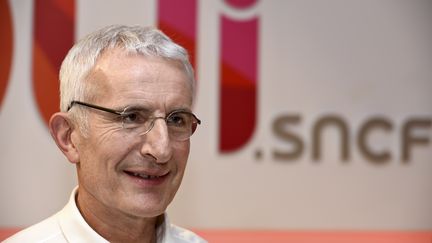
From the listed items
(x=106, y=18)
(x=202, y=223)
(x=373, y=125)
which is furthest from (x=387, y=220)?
(x=106, y=18)

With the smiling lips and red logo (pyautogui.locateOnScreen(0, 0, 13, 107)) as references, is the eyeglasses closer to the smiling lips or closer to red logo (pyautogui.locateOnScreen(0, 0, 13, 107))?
the smiling lips

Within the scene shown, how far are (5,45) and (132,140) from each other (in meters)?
1.47

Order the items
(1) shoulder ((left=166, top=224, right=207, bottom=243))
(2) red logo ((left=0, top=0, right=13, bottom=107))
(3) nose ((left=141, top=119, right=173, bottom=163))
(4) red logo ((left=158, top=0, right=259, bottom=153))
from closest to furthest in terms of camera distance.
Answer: (3) nose ((left=141, top=119, right=173, bottom=163)) < (1) shoulder ((left=166, top=224, right=207, bottom=243)) < (2) red logo ((left=0, top=0, right=13, bottom=107)) < (4) red logo ((left=158, top=0, right=259, bottom=153))

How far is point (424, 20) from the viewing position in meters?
2.97

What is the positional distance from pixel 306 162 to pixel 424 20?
0.89m

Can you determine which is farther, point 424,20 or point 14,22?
point 424,20

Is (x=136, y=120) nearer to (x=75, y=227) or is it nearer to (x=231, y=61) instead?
(x=75, y=227)

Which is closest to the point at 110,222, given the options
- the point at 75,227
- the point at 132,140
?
the point at 75,227

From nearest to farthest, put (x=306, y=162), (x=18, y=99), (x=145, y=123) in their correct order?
(x=145, y=123), (x=18, y=99), (x=306, y=162)

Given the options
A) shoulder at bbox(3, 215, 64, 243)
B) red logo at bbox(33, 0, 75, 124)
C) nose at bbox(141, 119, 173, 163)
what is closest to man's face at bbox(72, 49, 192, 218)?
nose at bbox(141, 119, 173, 163)

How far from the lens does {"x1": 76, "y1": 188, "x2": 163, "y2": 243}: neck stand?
1563 millimetres

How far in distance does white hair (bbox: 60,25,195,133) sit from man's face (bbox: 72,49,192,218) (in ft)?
0.06

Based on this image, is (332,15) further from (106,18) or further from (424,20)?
(106,18)

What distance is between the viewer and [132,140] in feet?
4.77
